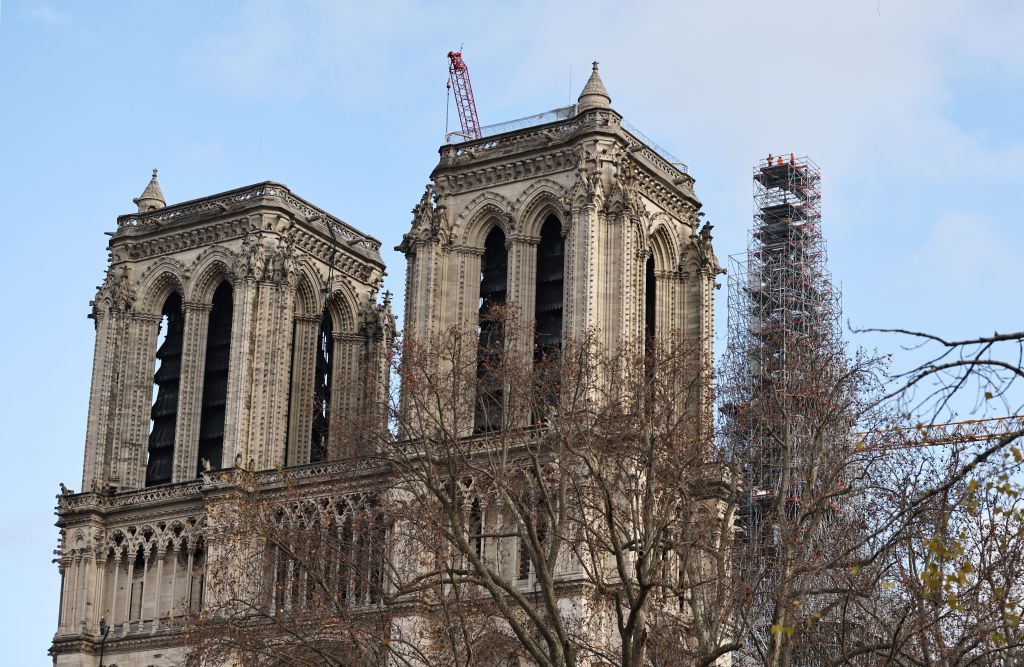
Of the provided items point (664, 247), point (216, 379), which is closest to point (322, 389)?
point (216, 379)

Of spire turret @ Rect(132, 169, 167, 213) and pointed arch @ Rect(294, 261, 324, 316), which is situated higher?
spire turret @ Rect(132, 169, 167, 213)

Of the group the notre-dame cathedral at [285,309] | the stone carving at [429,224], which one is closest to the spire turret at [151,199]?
the notre-dame cathedral at [285,309]

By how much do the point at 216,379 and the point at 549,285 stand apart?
1415cm

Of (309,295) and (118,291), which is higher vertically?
(309,295)

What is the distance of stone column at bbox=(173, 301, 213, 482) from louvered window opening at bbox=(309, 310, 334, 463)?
445 centimetres

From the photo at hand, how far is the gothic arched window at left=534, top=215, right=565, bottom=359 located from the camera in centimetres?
5850

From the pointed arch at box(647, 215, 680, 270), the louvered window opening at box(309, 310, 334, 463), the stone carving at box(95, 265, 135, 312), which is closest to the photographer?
the pointed arch at box(647, 215, 680, 270)

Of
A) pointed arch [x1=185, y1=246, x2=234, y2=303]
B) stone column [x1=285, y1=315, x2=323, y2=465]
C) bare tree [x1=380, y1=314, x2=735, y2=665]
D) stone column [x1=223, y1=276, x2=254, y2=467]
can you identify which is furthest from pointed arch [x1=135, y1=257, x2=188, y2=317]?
bare tree [x1=380, y1=314, x2=735, y2=665]

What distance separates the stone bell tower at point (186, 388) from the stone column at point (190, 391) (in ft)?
0.17

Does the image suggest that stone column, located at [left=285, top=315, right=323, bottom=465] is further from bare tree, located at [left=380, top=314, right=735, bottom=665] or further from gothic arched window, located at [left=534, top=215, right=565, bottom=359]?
bare tree, located at [left=380, top=314, right=735, bottom=665]

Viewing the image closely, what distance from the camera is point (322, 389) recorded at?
69062mm

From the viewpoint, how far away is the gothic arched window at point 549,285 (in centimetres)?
5850

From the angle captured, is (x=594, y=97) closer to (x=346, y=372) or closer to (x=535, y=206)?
(x=535, y=206)

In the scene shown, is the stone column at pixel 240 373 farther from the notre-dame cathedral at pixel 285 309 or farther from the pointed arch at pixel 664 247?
the pointed arch at pixel 664 247
